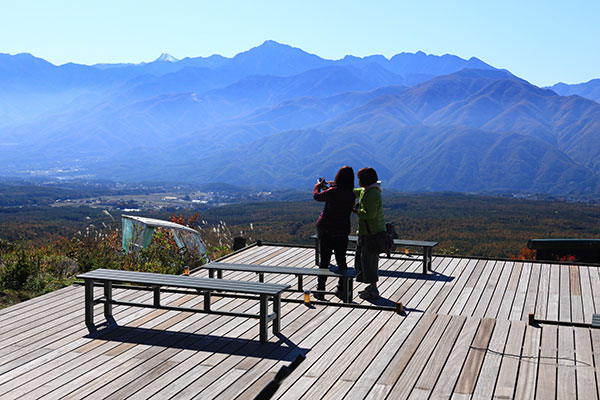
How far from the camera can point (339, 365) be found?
16.5 feet

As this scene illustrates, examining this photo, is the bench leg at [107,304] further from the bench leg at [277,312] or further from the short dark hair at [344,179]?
the short dark hair at [344,179]

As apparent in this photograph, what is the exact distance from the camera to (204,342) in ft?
18.2

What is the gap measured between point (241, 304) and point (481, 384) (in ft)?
10.6

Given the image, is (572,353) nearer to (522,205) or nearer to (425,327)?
(425,327)

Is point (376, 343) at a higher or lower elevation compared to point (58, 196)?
higher

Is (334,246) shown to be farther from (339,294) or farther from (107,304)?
(107,304)

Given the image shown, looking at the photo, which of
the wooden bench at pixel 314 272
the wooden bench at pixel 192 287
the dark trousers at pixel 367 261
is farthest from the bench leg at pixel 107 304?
the dark trousers at pixel 367 261

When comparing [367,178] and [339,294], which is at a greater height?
[367,178]

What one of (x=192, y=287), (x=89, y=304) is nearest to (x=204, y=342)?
(x=192, y=287)

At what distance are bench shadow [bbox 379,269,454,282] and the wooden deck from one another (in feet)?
4.58

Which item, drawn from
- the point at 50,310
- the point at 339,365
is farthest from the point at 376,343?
the point at 50,310

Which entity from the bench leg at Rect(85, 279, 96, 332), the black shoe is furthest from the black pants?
the bench leg at Rect(85, 279, 96, 332)

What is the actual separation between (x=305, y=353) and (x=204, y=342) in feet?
3.07

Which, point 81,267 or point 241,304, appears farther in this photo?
point 81,267
